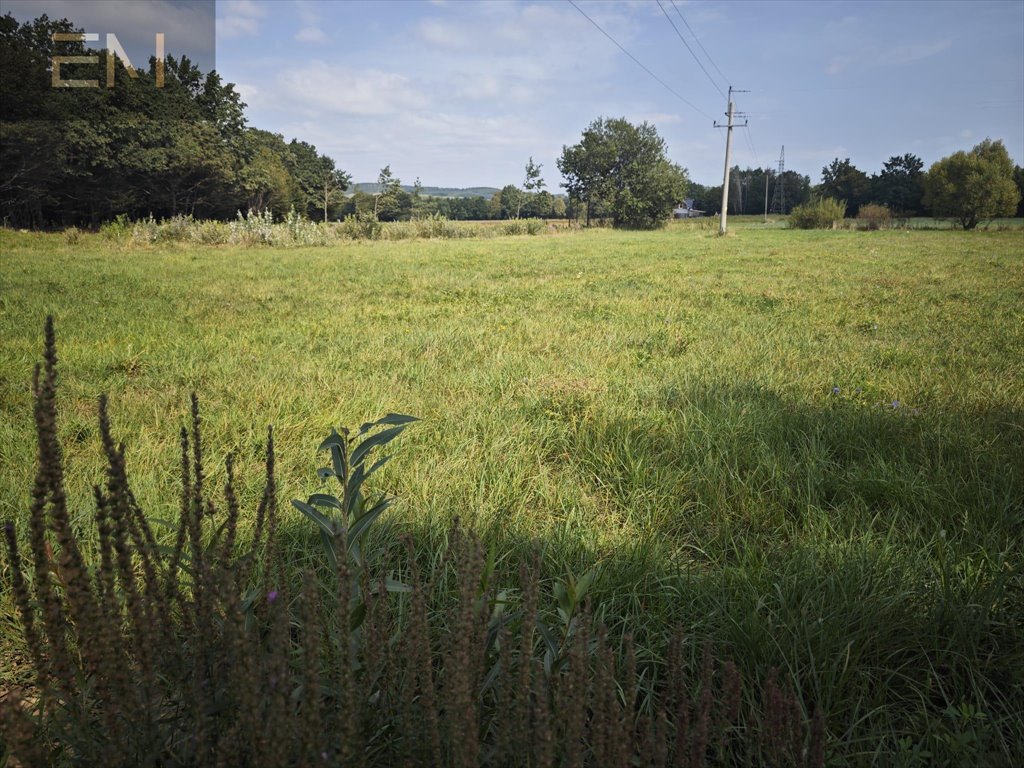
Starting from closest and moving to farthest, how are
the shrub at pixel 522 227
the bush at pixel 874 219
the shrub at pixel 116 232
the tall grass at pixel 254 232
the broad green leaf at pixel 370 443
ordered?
the broad green leaf at pixel 370 443, the shrub at pixel 116 232, the tall grass at pixel 254 232, the shrub at pixel 522 227, the bush at pixel 874 219

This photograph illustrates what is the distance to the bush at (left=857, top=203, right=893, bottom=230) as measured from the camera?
44.8 m

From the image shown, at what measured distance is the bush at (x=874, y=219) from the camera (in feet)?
147

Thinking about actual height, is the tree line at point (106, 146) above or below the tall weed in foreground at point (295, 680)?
above

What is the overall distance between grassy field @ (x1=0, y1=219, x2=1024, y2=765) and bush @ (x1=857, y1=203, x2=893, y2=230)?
44.1 metres

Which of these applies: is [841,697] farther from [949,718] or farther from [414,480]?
[414,480]

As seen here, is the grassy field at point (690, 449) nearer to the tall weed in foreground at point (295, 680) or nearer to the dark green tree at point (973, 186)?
the tall weed in foreground at point (295, 680)

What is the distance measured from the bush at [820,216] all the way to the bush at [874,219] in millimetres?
1747

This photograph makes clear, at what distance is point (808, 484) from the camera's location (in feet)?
8.95

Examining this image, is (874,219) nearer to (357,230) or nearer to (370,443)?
(357,230)

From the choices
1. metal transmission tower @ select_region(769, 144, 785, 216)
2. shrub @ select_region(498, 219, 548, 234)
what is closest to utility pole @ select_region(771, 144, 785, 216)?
metal transmission tower @ select_region(769, 144, 785, 216)

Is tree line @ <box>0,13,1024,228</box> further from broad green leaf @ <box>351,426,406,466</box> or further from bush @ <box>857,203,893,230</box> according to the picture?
broad green leaf @ <box>351,426,406,466</box>

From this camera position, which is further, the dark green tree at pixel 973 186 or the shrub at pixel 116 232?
the dark green tree at pixel 973 186

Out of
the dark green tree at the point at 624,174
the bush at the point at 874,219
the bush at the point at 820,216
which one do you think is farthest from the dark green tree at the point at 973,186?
the dark green tree at the point at 624,174

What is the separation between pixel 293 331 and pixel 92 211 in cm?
4912
